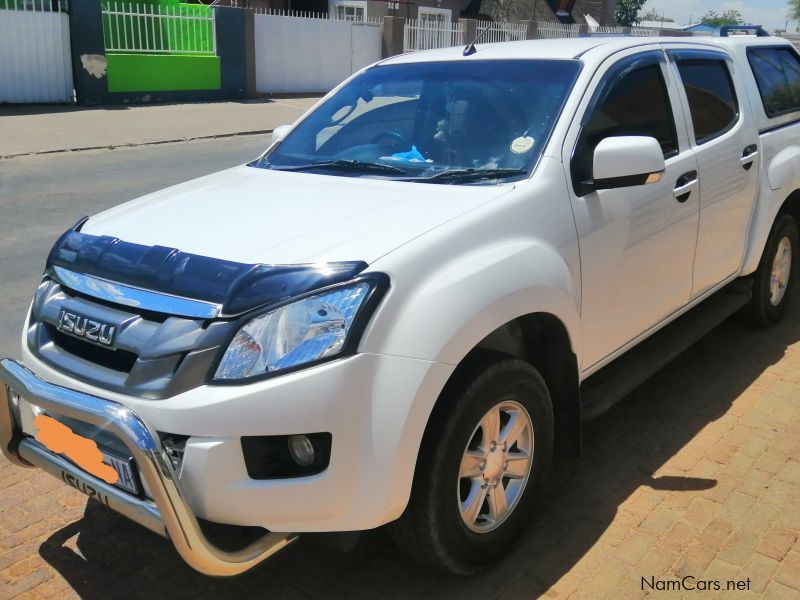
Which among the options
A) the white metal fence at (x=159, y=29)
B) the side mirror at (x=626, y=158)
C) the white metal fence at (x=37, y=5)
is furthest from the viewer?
the white metal fence at (x=159, y=29)

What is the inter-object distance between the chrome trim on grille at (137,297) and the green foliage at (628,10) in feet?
274

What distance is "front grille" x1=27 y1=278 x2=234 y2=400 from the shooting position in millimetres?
2330

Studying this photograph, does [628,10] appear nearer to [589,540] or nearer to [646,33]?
[646,33]

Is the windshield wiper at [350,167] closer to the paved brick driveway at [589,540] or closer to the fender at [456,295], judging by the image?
the fender at [456,295]

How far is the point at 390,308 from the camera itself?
7.84 feet

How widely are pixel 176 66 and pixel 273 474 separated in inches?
710

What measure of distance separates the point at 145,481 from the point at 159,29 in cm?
1810

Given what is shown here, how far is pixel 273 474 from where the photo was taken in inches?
93.2

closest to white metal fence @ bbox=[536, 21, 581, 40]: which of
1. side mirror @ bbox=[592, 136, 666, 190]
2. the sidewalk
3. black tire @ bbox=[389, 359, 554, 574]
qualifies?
the sidewalk

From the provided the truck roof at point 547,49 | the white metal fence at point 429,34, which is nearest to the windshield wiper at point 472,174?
the truck roof at point 547,49

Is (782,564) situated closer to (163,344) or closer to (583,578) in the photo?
(583,578)

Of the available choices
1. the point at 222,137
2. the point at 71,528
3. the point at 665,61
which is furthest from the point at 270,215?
the point at 222,137

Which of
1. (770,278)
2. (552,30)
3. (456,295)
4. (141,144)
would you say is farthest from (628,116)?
(552,30)

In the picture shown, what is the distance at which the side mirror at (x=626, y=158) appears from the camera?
122 inches
